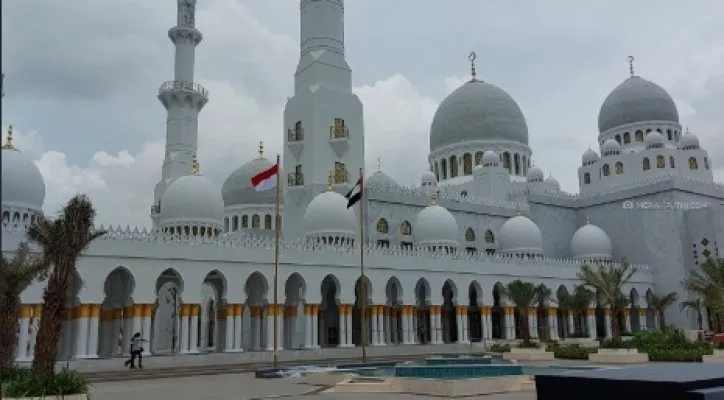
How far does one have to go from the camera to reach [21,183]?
2453cm

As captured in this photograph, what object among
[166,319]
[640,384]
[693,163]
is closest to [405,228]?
[166,319]

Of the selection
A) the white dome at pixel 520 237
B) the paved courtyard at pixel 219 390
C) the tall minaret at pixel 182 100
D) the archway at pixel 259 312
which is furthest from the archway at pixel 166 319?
the white dome at pixel 520 237

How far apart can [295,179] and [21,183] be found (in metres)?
14.0

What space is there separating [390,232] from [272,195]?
752 cm

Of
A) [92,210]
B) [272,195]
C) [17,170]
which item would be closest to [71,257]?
[92,210]

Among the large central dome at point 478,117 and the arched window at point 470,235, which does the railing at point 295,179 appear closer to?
the arched window at point 470,235

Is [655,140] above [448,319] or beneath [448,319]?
above

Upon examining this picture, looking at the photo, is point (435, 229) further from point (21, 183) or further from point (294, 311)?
point (21, 183)

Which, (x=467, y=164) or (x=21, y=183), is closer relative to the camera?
(x=21, y=183)

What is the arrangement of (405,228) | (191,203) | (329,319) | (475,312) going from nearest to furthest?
1. (191,203)
2. (329,319)
3. (405,228)
4. (475,312)

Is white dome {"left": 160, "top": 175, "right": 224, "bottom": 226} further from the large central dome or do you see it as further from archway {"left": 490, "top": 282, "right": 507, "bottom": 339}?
the large central dome

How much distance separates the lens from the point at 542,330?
3756cm

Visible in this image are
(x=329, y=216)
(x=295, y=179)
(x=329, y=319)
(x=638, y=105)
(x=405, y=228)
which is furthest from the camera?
(x=638, y=105)

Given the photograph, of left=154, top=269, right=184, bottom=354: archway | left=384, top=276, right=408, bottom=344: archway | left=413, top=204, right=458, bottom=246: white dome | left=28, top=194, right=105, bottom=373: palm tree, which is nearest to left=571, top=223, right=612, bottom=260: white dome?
left=413, top=204, right=458, bottom=246: white dome
